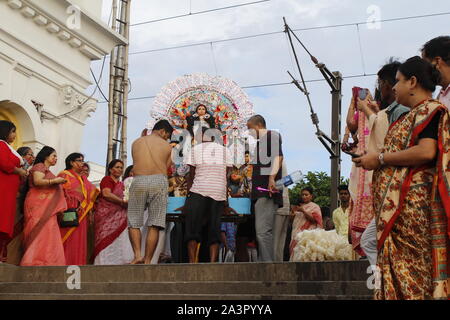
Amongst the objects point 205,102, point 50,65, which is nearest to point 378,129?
point 205,102

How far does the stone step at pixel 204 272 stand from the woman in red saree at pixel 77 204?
5.25ft

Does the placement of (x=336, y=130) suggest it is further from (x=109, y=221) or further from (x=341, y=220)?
(x=109, y=221)

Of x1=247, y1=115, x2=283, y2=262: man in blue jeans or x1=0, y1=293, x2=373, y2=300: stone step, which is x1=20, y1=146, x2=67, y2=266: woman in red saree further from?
x1=247, y1=115, x2=283, y2=262: man in blue jeans

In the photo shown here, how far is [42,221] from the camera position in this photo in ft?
30.0

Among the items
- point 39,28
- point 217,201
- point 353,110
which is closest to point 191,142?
point 217,201

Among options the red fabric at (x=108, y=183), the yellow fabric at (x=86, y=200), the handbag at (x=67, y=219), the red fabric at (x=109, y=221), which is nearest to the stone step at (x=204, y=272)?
Result: the handbag at (x=67, y=219)

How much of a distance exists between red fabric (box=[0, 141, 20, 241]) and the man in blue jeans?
2.82 m

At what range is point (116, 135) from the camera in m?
18.7

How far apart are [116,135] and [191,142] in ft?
27.4

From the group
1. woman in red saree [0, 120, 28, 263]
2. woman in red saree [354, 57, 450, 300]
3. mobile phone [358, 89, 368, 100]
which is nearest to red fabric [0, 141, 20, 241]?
woman in red saree [0, 120, 28, 263]

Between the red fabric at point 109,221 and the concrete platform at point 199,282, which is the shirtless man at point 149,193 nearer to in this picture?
the concrete platform at point 199,282

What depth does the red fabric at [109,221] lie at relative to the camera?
10.2 m

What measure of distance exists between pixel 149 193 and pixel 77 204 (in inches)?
65.9
